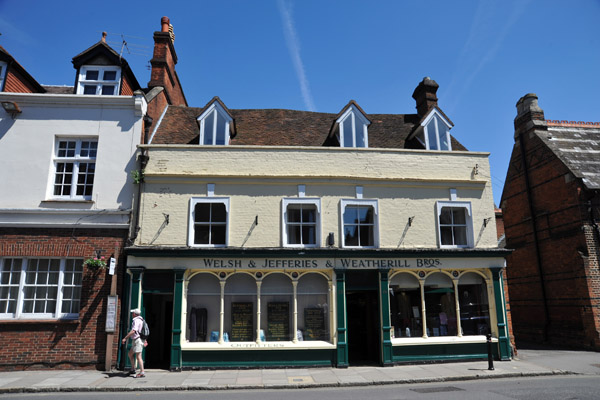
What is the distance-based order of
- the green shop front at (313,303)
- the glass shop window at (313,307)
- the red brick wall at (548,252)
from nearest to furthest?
the green shop front at (313,303) < the glass shop window at (313,307) < the red brick wall at (548,252)

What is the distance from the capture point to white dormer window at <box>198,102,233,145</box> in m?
14.0

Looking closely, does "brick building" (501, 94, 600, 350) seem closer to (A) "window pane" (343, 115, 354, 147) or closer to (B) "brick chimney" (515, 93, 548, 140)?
(B) "brick chimney" (515, 93, 548, 140)

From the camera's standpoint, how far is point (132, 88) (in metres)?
15.4

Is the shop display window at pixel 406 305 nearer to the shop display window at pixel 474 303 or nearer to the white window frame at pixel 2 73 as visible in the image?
the shop display window at pixel 474 303

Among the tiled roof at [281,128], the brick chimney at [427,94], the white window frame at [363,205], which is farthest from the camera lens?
the brick chimney at [427,94]

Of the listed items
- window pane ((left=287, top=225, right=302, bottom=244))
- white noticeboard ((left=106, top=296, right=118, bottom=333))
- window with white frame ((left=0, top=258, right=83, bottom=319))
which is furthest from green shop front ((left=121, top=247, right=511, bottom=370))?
window with white frame ((left=0, top=258, right=83, bottom=319))

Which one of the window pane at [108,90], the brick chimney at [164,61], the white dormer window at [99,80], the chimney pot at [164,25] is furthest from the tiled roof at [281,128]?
the chimney pot at [164,25]

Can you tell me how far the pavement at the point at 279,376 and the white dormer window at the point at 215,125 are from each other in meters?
7.32

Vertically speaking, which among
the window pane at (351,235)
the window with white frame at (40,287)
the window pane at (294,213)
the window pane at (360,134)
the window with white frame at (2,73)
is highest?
the window with white frame at (2,73)

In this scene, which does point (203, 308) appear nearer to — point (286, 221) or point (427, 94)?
point (286, 221)

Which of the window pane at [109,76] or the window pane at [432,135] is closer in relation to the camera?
the window pane at [109,76]

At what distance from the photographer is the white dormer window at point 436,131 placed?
48.3ft

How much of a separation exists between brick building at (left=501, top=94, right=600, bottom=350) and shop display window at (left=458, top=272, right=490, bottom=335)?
15.6 ft

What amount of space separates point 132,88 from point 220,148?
484 cm
